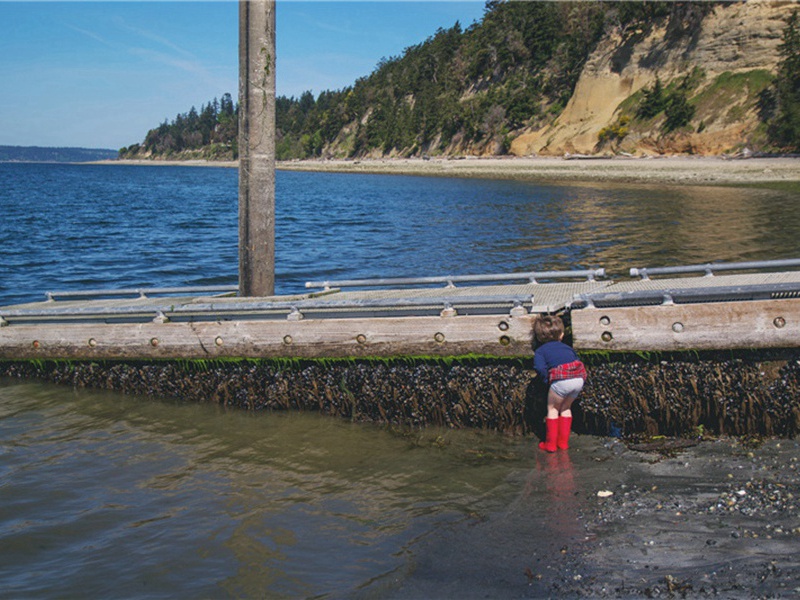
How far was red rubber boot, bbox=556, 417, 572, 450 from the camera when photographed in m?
6.43

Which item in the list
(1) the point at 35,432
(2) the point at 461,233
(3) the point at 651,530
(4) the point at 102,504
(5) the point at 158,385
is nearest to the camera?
(3) the point at 651,530

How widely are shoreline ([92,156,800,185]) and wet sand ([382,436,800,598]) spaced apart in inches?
1842

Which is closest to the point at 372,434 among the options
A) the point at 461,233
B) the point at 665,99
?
the point at 461,233

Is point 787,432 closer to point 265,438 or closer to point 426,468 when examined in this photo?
point 426,468

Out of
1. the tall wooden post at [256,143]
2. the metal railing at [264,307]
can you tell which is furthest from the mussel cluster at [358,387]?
the tall wooden post at [256,143]

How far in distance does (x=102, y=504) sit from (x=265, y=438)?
1.81 meters

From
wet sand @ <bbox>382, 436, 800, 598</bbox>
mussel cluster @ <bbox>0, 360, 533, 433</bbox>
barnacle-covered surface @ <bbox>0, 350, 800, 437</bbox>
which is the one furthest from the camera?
mussel cluster @ <bbox>0, 360, 533, 433</bbox>

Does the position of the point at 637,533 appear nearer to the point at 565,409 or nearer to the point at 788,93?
the point at 565,409

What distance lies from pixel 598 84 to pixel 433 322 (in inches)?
3350

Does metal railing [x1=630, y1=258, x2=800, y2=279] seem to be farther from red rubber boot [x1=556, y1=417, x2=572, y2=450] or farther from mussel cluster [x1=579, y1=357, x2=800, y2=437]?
red rubber boot [x1=556, y1=417, x2=572, y2=450]

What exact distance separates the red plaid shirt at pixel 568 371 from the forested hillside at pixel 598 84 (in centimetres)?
5831

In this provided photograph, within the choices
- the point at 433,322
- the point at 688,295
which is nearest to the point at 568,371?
the point at 688,295

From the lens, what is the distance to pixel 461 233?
1076 inches

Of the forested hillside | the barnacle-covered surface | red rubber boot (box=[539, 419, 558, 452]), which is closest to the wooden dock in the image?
the barnacle-covered surface
